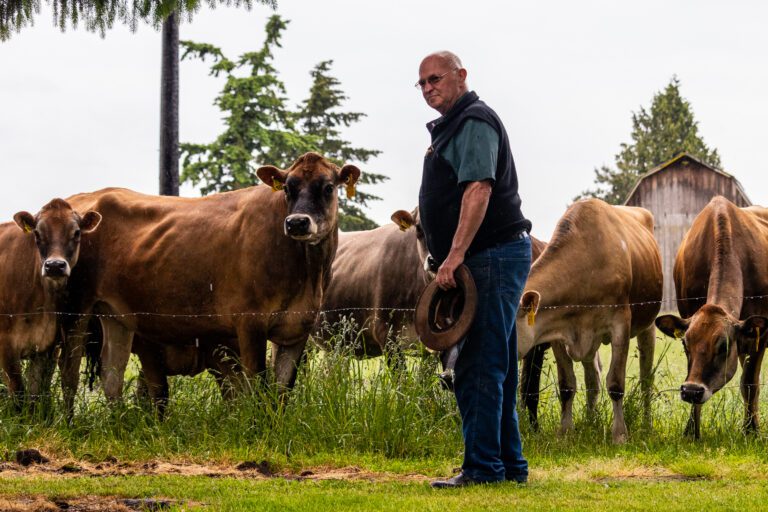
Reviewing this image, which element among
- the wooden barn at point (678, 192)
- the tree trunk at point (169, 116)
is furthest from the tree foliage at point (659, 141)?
the tree trunk at point (169, 116)

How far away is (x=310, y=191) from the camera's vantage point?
30.7ft

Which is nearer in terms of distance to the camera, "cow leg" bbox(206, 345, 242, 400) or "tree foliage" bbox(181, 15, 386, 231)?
"cow leg" bbox(206, 345, 242, 400)

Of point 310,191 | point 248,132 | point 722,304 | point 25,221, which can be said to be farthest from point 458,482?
point 248,132

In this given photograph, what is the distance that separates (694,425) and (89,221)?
556cm

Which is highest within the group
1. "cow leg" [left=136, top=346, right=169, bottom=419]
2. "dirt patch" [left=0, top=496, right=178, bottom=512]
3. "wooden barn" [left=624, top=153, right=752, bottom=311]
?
"wooden barn" [left=624, top=153, right=752, bottom=311]

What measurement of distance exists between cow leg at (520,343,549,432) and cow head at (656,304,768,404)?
1.37 meters

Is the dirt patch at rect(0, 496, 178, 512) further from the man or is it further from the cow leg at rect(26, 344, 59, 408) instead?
the cow leg at rect(26, 344, 59, 408)

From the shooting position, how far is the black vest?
21.6 feet

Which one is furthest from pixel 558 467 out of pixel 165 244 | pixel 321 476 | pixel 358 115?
pixel 358 115

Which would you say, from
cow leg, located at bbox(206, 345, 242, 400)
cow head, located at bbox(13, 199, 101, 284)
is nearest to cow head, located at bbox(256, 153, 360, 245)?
cow leg, located at bbox(206, 345, 242, 400)

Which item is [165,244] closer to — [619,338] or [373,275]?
[373,275]

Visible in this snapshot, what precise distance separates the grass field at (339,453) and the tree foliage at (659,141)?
4637 cm

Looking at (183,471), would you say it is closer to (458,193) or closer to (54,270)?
(54,270)

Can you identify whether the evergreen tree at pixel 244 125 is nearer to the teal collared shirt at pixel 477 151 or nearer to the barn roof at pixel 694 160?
the barn roof at pixel 694 160
